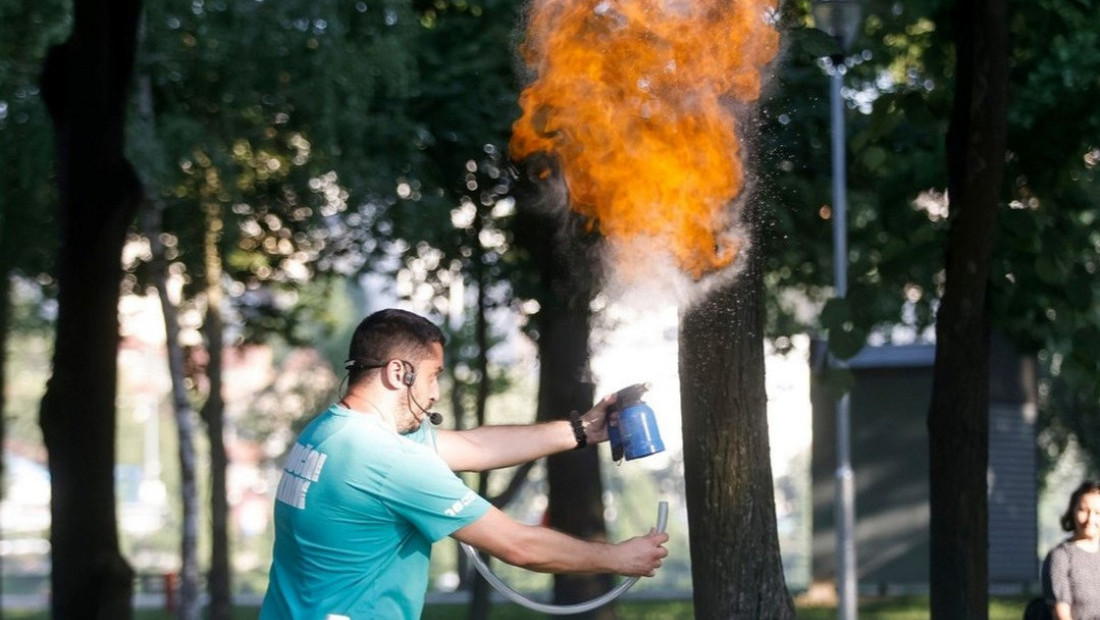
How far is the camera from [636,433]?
6102mm

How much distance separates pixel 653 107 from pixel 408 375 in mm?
2524

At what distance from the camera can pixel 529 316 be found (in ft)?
71.8

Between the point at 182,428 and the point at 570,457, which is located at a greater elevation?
the point at 182,428

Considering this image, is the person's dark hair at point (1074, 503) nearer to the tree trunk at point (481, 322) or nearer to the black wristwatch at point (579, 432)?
the black wristwatch at point (579, 432)

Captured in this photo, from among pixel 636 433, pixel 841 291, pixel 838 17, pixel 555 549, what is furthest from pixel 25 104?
pixel 555 549

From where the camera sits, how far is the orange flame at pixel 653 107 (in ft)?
24.8

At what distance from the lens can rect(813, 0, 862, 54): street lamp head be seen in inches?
461

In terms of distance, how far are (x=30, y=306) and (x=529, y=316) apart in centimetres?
1041

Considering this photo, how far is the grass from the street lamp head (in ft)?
31.0

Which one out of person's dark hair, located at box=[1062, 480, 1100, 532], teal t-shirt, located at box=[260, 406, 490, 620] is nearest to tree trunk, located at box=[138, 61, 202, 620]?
person's dark hair, located at box=[1062, 480, 1100, 532]

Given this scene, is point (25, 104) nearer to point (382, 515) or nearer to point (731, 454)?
point (731, 454)

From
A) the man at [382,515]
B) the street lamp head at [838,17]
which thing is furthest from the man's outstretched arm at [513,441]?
the street lamp head at [838,17]

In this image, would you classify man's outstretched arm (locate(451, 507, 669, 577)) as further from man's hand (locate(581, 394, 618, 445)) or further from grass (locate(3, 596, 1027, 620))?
grass (locate(3, 596, 1027, 620))

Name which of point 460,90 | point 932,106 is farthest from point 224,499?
point 932,106
